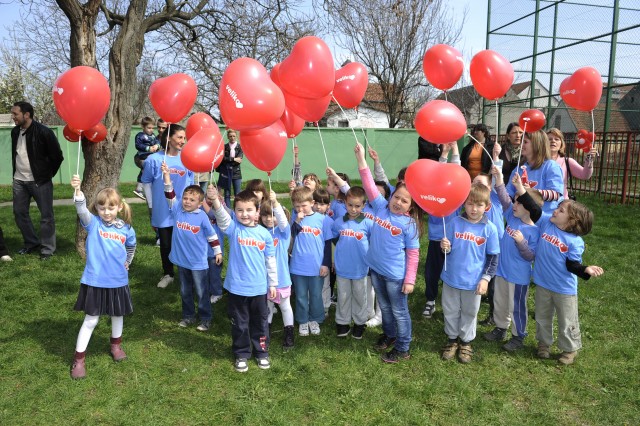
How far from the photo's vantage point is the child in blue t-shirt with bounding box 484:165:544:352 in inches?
154

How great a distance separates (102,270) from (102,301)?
0.24m

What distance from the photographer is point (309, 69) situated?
10.5 ft

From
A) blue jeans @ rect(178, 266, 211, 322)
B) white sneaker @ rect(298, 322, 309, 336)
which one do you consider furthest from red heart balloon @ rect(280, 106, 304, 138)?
white sneaker @ rect(298, 322, 309, 336)

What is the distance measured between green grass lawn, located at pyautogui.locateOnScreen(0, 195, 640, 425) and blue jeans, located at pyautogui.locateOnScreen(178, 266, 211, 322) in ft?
0.64

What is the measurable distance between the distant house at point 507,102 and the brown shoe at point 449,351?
6530mm

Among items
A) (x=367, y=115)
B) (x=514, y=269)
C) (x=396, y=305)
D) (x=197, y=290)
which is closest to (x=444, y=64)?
(x=514, y=269)

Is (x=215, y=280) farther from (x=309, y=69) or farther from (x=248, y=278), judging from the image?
(x=309, y=69)

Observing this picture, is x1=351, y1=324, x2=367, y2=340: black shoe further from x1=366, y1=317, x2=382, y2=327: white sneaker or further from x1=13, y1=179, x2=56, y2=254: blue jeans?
x1=13, y1=179, x2=56, y2=254: blue jeans

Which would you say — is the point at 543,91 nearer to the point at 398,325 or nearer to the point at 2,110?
the point at 398,325

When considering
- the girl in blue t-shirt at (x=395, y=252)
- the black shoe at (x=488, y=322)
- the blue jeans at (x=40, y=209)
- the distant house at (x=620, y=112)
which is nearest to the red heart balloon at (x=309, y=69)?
the girl in blue t-shirt at (x=395, y=252)

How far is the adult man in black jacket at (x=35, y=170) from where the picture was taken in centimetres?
637

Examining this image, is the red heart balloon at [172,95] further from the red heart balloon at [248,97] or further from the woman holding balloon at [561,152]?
the woman holding balloon at [561,152]

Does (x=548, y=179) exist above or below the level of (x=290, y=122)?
below

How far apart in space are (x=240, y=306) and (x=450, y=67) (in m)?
2.73
